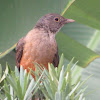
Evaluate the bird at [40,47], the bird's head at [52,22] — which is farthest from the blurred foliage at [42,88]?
the bird's head at [52,22]

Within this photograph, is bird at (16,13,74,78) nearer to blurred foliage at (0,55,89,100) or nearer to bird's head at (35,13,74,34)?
bird's head at (35,13,74,34)

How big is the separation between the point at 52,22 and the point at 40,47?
37 centimetres

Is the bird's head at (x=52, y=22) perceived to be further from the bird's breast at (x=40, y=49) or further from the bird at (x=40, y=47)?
the bird's breast at (x=40, y=49)

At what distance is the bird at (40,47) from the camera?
1505mm

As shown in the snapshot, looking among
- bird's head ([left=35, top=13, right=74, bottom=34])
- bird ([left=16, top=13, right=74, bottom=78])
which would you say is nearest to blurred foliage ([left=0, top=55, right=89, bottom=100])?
bird ([left=16, top=13, right=74, bottom=78])

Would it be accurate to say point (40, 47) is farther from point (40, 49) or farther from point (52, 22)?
point (52, 22)

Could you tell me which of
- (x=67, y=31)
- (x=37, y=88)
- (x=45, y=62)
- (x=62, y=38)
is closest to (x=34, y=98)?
(x=37, y=88)

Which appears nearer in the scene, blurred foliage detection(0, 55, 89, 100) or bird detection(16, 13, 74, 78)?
blurred foliage detection(0, 55, 89, 100)

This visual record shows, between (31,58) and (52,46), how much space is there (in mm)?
142

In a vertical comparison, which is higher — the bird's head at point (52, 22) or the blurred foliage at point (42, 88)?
the bird's head at point (52, 22)

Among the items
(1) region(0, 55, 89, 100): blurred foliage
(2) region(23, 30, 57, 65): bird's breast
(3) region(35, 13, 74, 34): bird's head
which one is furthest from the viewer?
(3) region(35, 13, 74, 34): bird's head

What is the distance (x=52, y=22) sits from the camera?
6.04ft

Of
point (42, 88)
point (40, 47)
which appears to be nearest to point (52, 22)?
point (40, 47)

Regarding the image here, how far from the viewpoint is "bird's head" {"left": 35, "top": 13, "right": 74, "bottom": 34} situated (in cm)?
178
